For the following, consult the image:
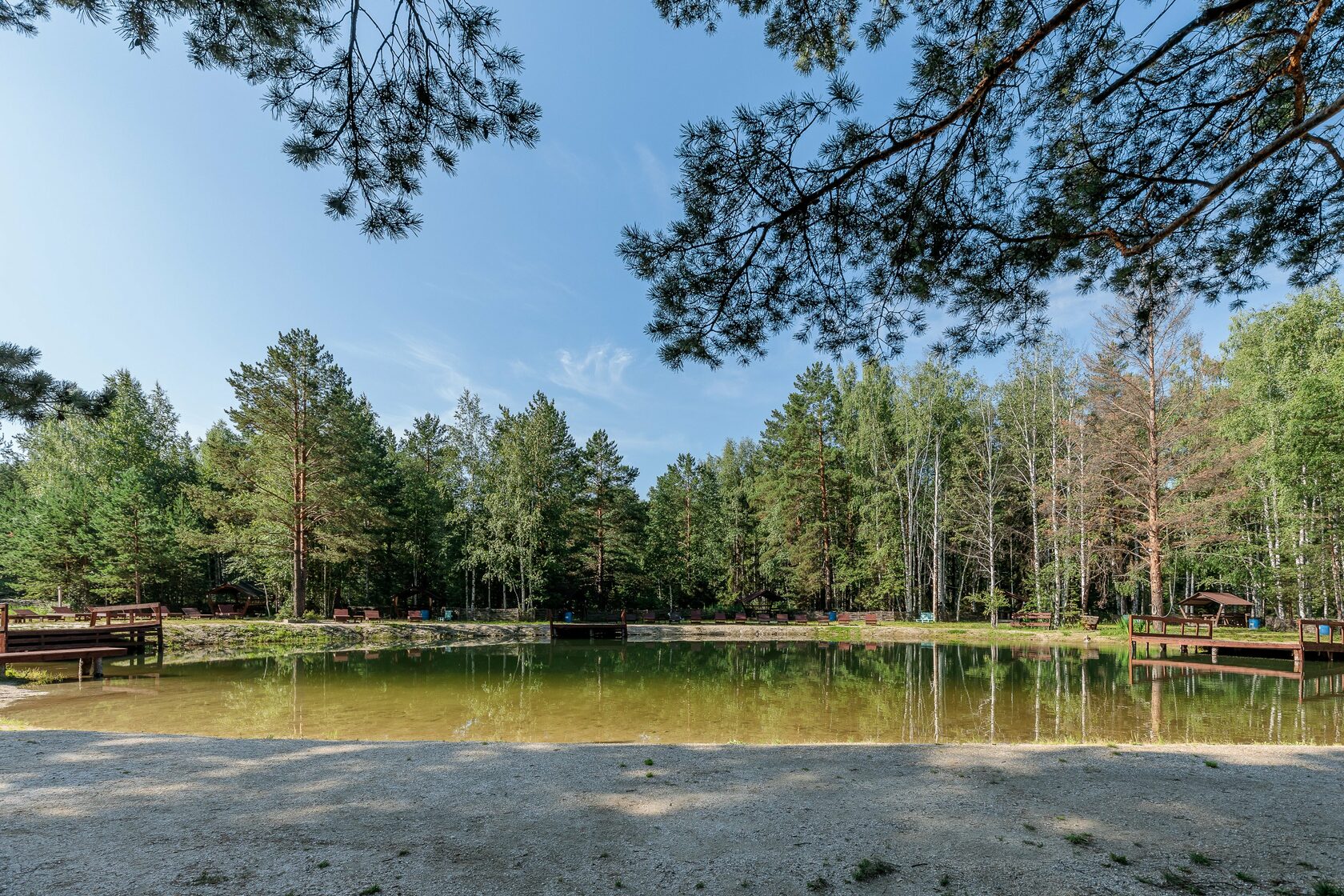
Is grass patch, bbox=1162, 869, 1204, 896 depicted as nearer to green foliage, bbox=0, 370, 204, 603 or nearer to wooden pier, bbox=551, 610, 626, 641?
wooden pier, bbox=551, 610, 626, 641

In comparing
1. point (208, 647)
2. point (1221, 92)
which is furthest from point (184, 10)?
point (208, 647)

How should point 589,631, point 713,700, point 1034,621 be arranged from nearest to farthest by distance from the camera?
point 713,700 < point 589,631 < point 1034,621

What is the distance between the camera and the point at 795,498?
35.7m

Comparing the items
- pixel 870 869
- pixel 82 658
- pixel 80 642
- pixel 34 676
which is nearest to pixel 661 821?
pixel 870 869

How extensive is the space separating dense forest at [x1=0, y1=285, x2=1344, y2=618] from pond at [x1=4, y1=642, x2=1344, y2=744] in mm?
9160

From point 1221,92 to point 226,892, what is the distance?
8.46 m

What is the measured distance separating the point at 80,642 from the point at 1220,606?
38.4m

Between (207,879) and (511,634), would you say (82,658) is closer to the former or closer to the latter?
(511,634)

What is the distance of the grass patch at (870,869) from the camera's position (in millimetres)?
3286

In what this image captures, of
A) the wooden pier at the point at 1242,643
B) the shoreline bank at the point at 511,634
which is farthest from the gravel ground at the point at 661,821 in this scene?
the shoreline bank at the point at 511,634

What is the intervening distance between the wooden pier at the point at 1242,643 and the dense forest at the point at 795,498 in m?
2.42

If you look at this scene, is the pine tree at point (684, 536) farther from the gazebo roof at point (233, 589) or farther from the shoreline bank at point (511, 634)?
the gazebo roof at point (233, 589)

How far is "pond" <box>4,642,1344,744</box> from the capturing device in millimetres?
8719

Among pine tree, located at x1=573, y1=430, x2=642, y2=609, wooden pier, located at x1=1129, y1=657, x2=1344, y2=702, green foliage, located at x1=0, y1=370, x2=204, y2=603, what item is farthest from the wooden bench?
green foliage, located at x1=0, y1=370, x2=204, y2=603
